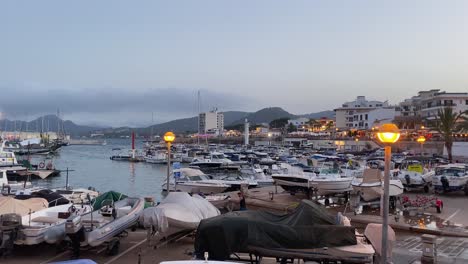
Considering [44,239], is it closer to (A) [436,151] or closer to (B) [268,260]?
(B) [268,260]

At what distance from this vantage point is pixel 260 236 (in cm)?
980

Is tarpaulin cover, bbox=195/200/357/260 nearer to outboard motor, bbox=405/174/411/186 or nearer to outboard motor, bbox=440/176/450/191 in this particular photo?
outboard motor, bbox=440/176/450/191

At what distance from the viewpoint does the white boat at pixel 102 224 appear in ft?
37.9

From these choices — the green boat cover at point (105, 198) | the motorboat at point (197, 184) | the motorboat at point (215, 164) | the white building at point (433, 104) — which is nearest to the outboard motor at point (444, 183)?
the motorboat at point (197, 184)

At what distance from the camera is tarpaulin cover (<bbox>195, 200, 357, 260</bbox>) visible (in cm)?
973

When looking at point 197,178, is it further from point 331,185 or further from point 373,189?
point 373,189

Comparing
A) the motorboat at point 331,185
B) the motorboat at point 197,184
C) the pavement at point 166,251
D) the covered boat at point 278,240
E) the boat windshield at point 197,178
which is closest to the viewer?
the covered boat at point 278,240

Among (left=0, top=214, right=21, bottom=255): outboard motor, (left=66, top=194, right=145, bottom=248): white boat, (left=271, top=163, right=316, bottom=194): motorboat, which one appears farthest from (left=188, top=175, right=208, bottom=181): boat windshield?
(left=0, top=214, right=21, bottom=255): outboard motor

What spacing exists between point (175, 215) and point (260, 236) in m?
3.90

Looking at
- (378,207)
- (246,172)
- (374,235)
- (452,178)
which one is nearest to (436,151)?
(246,172)

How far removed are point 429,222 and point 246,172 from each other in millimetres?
36778

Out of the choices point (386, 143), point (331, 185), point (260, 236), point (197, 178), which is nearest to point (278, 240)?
point (260, 236)

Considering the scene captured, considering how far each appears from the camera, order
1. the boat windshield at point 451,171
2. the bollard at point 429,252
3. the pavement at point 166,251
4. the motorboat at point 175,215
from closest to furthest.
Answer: the bollard at point 429,252, the pavement at point 166,251, the motorboat at point 175,215, the boat windshield at point 451,171

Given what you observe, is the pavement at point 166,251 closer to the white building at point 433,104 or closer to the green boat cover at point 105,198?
the green boat cover at point 105,198
